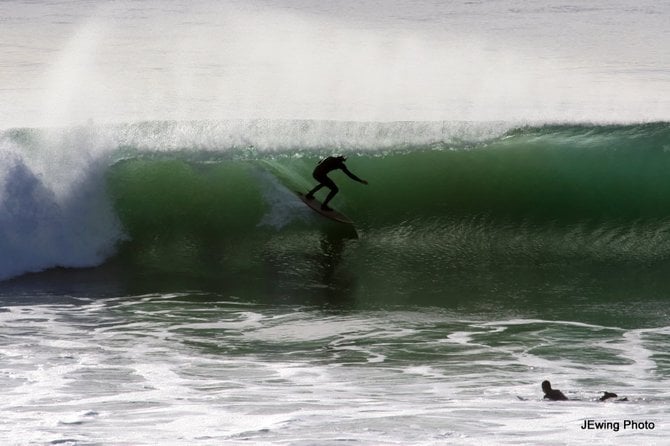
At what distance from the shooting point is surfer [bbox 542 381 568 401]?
9.05m

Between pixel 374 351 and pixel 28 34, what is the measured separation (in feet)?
104

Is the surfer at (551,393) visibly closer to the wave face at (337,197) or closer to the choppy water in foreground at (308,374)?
the choppy water in foreground at (308,374)

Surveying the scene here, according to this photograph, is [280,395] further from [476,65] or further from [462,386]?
[476,65]

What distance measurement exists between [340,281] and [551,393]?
5283 mm

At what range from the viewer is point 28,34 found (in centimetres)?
3969

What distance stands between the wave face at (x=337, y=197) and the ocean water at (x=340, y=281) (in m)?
0.04

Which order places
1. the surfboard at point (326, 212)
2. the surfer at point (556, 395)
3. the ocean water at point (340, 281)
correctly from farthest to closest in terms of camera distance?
the surfboard at point (326, 212) < the surfer at point (556, 395) < the ocean water at point (340, 281)

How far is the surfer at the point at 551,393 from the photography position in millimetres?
9047

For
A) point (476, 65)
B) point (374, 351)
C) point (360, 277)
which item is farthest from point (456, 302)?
point (476, 65)

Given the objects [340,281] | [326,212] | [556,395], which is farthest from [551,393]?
[326,212]

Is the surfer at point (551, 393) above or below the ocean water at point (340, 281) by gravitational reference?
below

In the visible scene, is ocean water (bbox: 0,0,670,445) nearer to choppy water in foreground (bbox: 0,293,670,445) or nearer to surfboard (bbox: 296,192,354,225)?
choppy water in foreground (bbox: 0,293,670,445)

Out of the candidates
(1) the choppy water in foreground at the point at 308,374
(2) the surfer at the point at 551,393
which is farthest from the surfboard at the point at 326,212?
(2) the surfer at the point at 551,393

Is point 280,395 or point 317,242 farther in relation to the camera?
point 317,242
